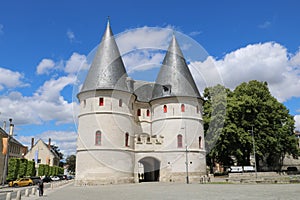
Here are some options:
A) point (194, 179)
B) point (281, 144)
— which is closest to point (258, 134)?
point (281, 144)

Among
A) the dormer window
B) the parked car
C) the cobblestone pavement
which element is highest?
the dormer window

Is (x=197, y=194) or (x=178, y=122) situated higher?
(x=178, y=122)

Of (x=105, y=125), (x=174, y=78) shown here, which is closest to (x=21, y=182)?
(x=105, y=125)

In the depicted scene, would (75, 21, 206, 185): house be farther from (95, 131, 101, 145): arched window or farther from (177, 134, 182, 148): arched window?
(95, 131, 101, 145): arched window

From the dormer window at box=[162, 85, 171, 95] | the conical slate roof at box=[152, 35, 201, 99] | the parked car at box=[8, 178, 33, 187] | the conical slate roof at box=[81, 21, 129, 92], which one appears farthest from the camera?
the parked car at box=[8, 178, 33, 187]

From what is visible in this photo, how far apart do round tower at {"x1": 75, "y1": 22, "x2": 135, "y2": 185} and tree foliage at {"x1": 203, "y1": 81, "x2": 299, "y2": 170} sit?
13833 millimetres

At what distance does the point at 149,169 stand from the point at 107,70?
52.7 ft

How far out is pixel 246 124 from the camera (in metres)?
44.3

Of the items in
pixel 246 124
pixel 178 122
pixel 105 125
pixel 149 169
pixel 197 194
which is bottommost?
pixel 197 194

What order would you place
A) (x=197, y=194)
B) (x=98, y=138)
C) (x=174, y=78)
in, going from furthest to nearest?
(x=174, y=78) < (x=98, y=138) < (x=197, y=194)

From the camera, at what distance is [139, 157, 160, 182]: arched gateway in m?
40.9

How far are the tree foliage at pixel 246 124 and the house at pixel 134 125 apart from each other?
4.37 m

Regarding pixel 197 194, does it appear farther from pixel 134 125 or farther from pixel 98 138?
pixel 134 125

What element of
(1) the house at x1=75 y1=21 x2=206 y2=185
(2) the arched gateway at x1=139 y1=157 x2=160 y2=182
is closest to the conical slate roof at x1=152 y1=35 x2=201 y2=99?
(1) the house at x1=75 y1=21 x2=206 y2=185
